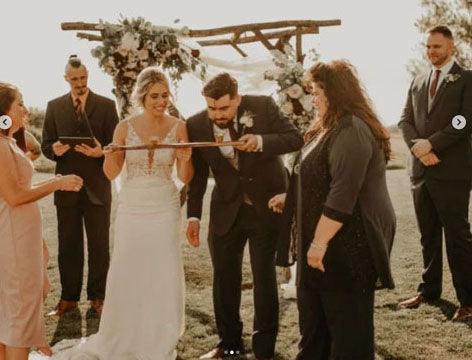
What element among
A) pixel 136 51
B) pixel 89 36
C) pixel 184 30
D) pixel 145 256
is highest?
pixel 89 36

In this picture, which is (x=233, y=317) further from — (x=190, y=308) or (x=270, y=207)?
(x=190, y=308)

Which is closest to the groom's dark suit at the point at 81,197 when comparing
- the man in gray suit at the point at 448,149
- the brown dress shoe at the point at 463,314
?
the man in gray suit at the point at 448,149

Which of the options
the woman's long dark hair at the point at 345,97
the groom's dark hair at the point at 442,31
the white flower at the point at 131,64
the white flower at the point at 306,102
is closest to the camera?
the woman's long dark hair at the point at 345,97

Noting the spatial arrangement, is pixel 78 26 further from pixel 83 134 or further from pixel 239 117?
pixel 239 117

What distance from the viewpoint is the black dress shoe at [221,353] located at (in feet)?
16.4

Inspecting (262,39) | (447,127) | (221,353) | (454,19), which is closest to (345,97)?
(221,353)

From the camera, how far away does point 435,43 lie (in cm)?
571

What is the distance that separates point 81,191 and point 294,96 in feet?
7.90

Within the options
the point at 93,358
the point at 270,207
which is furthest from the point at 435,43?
the point at 93,358

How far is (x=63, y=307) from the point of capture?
634cm

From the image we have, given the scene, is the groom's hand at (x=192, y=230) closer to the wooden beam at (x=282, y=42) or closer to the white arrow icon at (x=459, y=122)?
the white arrow icon at (x=459, y=122)

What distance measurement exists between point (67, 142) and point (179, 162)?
126 centimetres

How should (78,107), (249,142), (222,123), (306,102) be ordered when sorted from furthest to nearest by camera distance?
(306,102) < (78,107) < (222,123) < (249,142)

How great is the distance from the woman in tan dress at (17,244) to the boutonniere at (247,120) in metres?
1.33
